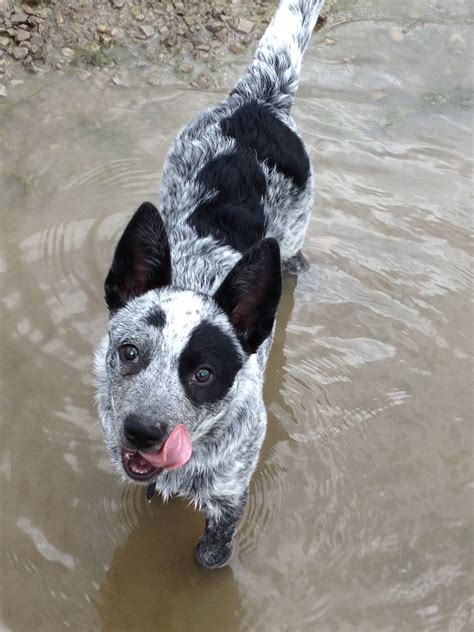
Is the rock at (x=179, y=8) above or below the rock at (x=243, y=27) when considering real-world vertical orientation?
above

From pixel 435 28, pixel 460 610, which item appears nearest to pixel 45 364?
pixel 460 610

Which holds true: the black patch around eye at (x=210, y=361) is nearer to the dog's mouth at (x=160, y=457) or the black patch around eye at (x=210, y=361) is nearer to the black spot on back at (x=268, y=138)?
the dog's mouth at (x=160, y=457)

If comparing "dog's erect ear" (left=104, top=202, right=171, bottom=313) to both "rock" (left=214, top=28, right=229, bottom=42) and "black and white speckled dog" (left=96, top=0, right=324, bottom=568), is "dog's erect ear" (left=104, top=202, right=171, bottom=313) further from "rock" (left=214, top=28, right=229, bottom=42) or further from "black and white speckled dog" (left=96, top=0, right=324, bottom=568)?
"rock" (left=214, top=28, right=229, bottom=42)

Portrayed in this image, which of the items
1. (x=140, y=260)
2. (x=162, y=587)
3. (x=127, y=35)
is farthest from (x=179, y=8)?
(x=162, y=587)

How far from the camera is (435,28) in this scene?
672cm

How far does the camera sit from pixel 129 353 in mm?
2752

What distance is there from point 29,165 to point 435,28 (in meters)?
3.68

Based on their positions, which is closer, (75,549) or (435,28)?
(75,549)

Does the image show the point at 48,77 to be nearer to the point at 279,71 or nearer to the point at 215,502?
the point at 279,71

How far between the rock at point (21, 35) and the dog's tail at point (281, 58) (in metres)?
2.01

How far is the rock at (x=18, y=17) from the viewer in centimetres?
558

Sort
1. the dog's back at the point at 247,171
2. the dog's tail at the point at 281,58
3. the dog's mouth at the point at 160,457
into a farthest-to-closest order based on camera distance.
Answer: the dog's tail at the point at 281,58 → the dog's back at the point at 247,171 → the dog's mouth at the point at 160,457

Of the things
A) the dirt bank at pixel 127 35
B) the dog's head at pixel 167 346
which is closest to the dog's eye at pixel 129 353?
the dog's head at pixel 167 346

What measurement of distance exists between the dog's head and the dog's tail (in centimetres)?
163
